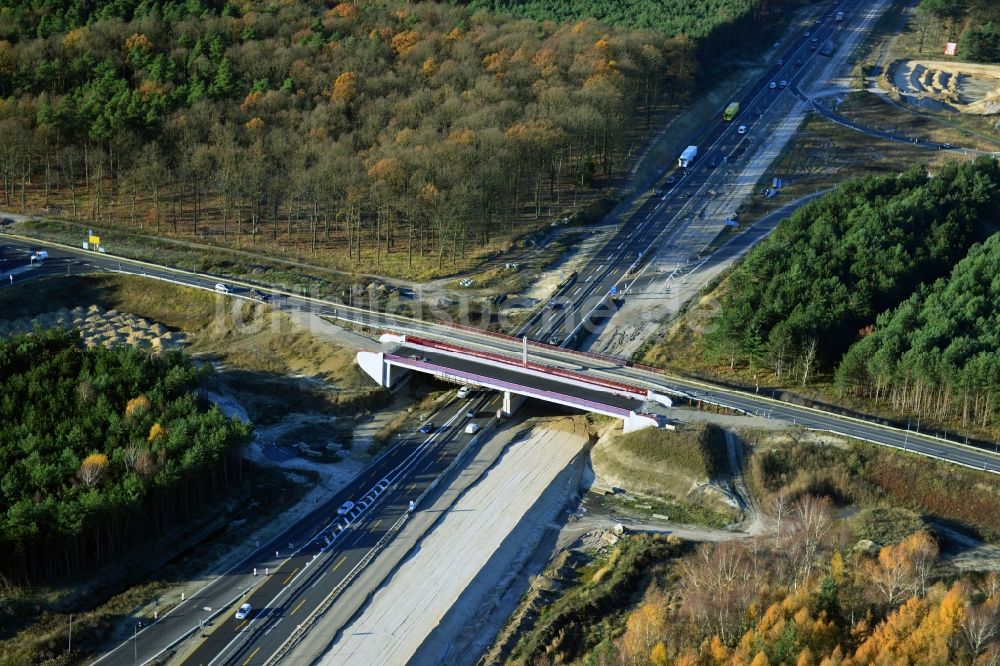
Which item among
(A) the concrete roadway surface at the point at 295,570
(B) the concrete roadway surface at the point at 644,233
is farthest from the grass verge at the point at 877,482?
(B) the concrete roadway surface at the point at 644,233

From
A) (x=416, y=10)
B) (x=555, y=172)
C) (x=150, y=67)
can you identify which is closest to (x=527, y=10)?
(x=416, y=10)

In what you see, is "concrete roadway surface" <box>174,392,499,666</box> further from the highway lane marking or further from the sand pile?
the sand pile

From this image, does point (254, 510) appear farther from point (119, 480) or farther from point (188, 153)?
point (188, 153)

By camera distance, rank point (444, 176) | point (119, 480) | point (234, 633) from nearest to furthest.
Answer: point (234, 633), point (119, 480), point (444, 176)

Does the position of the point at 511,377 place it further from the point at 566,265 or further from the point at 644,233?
the point at 644,233

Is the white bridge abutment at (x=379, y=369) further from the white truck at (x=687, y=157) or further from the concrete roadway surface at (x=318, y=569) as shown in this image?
the white truck at (x=687, y=157)

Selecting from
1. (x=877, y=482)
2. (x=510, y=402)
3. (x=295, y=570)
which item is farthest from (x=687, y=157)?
(x=295, y=570)
